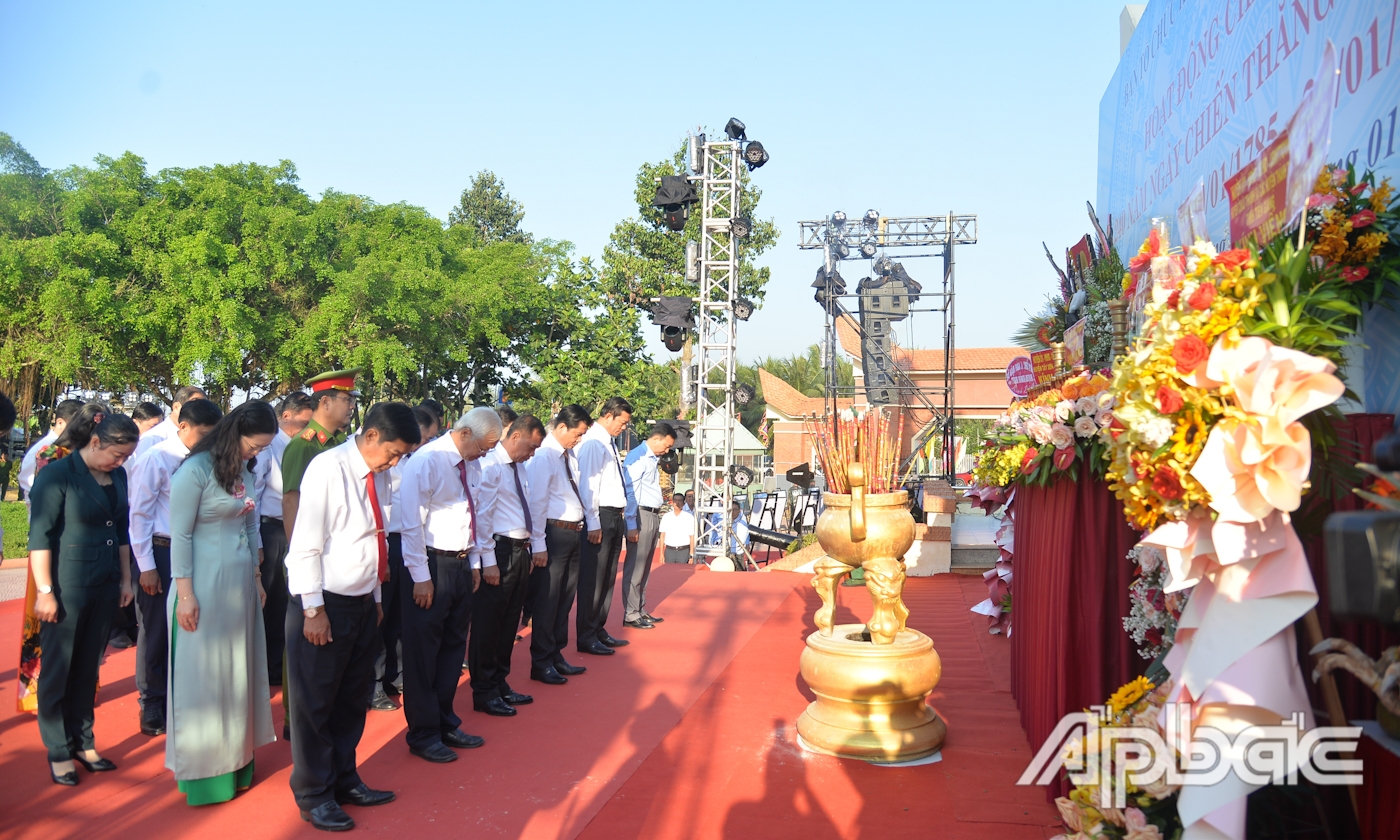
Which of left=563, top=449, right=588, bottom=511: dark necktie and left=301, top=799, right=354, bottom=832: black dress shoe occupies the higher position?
left=563, top=449, right=588, bottom=511: dark necktie

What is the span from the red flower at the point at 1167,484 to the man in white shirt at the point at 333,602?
2.62 m

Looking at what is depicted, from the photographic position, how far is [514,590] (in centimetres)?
509

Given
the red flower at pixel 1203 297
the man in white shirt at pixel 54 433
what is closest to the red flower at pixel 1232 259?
the red flower at pixel 1203 297

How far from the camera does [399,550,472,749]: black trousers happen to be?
4.23 metres

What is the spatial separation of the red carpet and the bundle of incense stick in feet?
4.27

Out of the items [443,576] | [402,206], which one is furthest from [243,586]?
[402,206]

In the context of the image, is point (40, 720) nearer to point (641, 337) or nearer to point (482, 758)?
point (482, 758)

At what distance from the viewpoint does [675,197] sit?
12617mm

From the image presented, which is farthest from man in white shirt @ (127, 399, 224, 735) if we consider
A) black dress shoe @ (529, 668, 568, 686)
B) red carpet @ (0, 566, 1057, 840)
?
black dress shoe @ (529, 668, 568, 686)

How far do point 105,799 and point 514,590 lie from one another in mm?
2049

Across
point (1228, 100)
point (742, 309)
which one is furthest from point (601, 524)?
point (742, 309)

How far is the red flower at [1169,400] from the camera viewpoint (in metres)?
2.12

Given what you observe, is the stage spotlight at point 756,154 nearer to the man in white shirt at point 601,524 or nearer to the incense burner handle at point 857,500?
the man in white shirt at point 601,524

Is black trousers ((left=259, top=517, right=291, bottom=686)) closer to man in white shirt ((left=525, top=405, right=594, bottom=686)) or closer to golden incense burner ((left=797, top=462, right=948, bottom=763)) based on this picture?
man in white shirt ((left=525, top=405, right=594, bottom=686))
